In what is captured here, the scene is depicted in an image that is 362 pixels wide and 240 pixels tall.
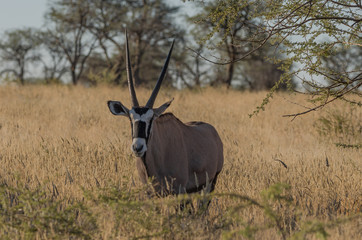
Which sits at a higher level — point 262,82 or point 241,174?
point 262,82

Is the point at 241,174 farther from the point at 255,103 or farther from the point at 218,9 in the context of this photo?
the point at 255,103

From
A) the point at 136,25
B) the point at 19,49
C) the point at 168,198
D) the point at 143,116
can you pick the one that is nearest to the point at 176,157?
the point at 168,198

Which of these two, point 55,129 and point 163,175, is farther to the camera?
point 55,129

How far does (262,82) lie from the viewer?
40312 millimetres

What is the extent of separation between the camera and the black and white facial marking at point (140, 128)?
14.5 feet

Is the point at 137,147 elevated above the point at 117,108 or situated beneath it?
situated beneath

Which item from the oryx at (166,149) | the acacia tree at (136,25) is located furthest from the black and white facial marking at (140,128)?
the acacia tree at (136,25)

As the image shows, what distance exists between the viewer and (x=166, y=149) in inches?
200

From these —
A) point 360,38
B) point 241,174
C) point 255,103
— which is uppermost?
point 360,38

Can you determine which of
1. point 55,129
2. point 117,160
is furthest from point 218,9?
point 55,129

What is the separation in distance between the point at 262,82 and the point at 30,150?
114 feet

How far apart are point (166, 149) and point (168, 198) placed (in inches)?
24.6

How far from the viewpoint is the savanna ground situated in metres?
3.69

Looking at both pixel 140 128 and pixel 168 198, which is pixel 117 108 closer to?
pixel 140 128
